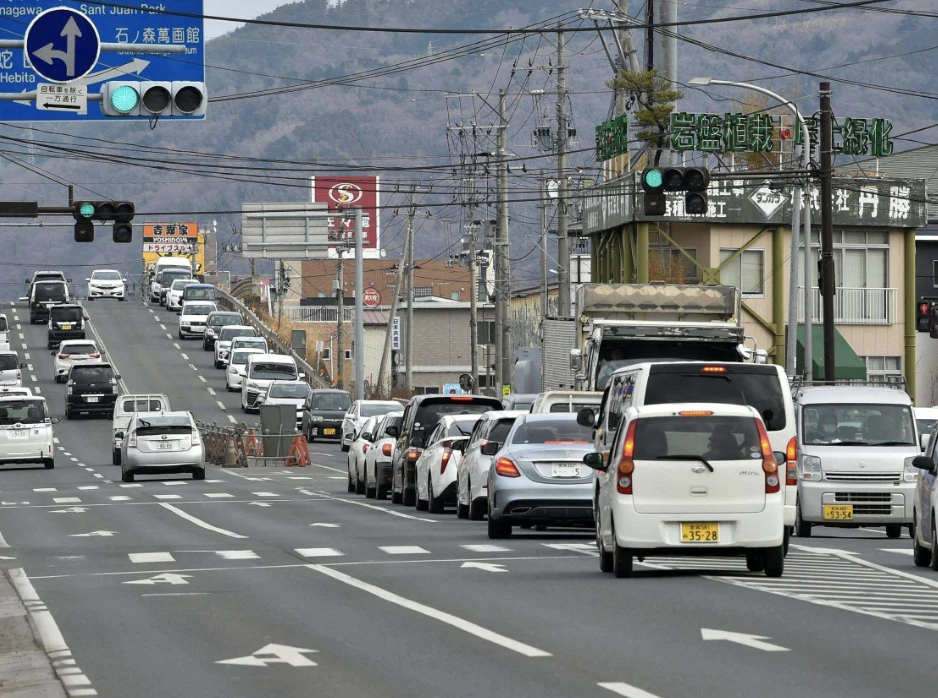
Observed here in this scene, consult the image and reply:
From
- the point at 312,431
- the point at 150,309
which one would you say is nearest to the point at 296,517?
the point at 312,431

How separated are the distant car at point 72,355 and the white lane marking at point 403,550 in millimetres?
55300

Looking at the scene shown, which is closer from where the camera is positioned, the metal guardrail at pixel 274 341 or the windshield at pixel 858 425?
the windshield at pixel 858 425

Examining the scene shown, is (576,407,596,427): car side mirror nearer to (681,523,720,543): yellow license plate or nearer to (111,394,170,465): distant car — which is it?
(681,523,720,543): yellow license plate

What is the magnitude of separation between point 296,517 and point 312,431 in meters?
35.3

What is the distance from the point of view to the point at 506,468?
2262 cm

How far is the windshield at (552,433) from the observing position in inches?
909

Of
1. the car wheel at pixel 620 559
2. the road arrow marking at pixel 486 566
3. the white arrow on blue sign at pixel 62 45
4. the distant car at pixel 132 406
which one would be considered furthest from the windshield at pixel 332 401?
the car wheel at pixel 620 559

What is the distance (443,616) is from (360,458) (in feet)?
71.6

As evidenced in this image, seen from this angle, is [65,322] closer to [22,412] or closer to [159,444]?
[22,412]

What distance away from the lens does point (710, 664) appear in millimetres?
11164

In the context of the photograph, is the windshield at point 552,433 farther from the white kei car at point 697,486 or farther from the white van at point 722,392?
the white kei car at point 697,486

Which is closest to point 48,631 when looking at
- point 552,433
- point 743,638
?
point 743,638

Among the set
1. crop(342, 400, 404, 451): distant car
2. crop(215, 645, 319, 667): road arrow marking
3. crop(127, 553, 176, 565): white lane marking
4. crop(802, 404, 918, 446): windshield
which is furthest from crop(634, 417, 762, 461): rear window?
crop(342, 400, 404, 451): distant car

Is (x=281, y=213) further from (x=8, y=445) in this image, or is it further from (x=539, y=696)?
(x=539, y=696)
